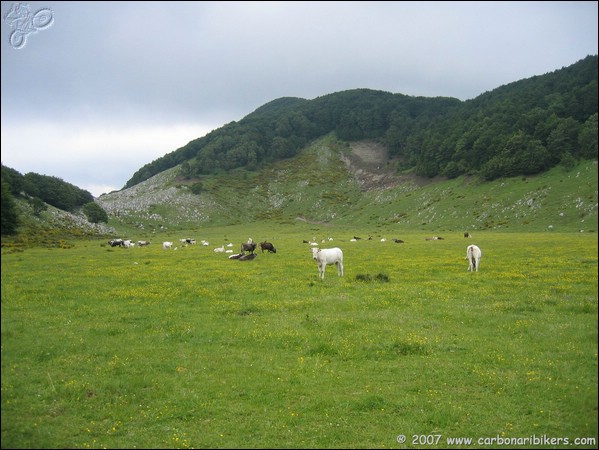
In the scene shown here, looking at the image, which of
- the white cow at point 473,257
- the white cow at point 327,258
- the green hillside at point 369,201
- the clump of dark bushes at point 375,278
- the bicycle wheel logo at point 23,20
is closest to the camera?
the bicycle wheel logo at point 23,20

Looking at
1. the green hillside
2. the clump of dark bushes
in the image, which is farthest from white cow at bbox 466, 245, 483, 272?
the green hillside

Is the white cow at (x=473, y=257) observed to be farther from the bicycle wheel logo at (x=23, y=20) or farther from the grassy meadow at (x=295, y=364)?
the bicycle wheel logo at (x=23, y=20)

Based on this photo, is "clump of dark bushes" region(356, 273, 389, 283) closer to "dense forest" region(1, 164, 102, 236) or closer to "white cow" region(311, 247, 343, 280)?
"white cow" region(311, 247, 343, 280)

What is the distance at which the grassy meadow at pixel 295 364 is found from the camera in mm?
8914

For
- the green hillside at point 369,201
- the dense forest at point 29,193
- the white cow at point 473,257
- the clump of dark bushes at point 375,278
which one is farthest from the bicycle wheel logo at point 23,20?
the green hillside at point 369,201

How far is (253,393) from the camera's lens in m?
10.8

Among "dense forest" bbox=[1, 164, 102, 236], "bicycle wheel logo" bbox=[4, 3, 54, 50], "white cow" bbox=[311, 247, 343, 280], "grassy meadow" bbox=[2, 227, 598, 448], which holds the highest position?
"bicycle wheel logo" bbox=[4, 3, 54, 50]

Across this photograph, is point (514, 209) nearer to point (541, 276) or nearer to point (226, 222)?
point (541, 276)

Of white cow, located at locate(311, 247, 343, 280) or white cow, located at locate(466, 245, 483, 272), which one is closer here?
white cow, located at locate(311, 247, 343, 280)

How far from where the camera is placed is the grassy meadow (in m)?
8.91

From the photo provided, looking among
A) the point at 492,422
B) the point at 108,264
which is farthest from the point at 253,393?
the point at 108,264

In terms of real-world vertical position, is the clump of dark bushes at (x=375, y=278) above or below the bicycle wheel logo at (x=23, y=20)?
below

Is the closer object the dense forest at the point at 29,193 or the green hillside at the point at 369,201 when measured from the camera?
the dense forest at the point at 29,193

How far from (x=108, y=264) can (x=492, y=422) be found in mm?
33435
